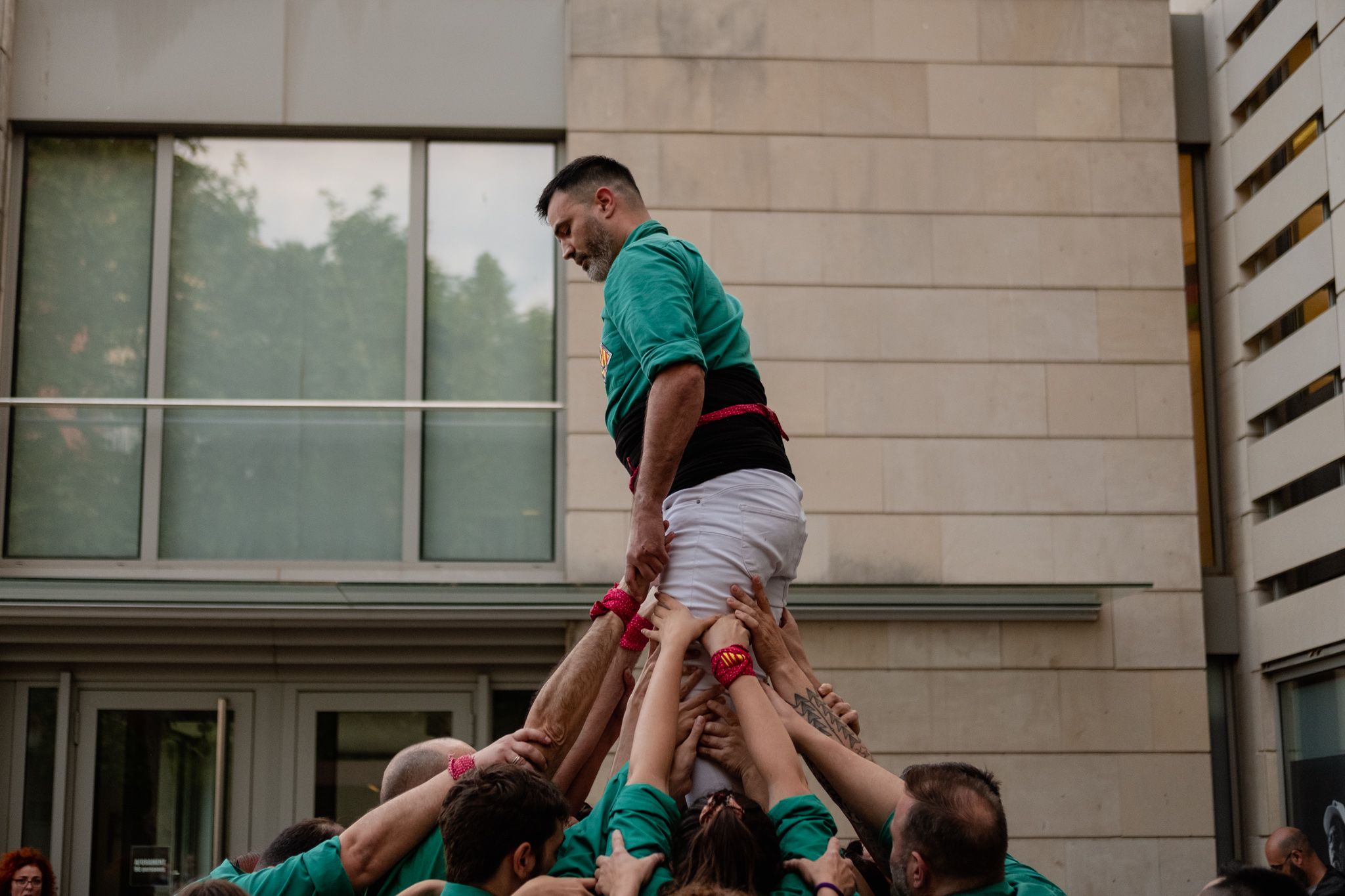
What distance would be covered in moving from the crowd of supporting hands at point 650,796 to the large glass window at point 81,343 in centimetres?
673

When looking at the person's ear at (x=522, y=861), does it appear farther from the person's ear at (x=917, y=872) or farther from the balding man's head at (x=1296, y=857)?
the balding man's head at (x=1296, y=857)

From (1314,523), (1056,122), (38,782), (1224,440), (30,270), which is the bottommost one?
(38,782)

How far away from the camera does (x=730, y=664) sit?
12.9ft

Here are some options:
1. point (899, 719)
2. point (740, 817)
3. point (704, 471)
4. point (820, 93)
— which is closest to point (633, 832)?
point (740, 817)

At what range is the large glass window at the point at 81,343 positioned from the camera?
10.1 meters

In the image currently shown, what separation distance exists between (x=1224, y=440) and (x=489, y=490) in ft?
17.9

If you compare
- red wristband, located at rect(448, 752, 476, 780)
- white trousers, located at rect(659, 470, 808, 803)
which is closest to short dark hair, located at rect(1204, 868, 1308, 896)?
white trousers, located at rect(659, 470, 808, 803)

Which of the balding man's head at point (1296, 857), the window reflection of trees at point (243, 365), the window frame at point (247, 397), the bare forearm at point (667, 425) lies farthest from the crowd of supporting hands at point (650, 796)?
the window reflection of trees at point (243, 365)

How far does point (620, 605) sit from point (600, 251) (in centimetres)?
104

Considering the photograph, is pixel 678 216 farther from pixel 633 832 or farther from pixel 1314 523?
pixel 633 832

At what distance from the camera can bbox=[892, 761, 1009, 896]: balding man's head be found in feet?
10.8

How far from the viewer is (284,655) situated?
1028 cm

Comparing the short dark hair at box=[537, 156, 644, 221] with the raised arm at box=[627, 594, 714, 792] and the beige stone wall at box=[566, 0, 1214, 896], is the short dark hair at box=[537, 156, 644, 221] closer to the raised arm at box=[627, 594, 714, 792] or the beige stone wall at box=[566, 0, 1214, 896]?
the raised arm at box=[627, 594, 714, 792]

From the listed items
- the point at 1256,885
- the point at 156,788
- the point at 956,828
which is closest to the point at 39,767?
the point at 156,788
